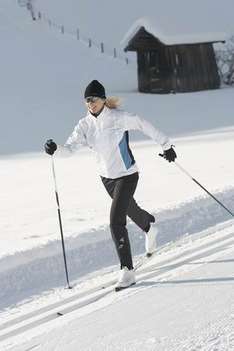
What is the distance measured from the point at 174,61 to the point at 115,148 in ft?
84.5

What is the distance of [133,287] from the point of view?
5512 millimetres

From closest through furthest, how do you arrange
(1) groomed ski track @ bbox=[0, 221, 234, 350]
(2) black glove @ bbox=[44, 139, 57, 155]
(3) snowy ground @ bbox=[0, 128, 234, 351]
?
1. (3) snowy ground @ bbox=[0, 128, 234, 351]
2. (1) groomed ski track @ bbox=[0, 221, 234, 350]
3. (2) black glove @ bbox=[44, 139, 57, 155]

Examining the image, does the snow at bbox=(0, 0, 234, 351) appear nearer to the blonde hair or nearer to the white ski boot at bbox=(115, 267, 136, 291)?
the white ski boot at bbox=(115, 267, 136, 291)

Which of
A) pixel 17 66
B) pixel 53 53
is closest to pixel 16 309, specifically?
pixel 17 66

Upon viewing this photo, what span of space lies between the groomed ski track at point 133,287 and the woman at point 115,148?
215mm

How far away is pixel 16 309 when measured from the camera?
5359 millimetres

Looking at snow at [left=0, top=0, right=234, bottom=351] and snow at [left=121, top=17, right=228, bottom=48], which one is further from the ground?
snow at [left=121, top=17, right=228, bottom=48]

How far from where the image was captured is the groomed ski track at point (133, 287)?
188 inches

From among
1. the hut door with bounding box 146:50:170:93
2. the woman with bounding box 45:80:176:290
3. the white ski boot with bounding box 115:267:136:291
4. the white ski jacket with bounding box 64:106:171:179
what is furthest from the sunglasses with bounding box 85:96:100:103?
the hut door with bounding box 146:50:170:93

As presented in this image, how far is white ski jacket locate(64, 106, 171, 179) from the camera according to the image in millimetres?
5617

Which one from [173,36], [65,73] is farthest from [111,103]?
[65,73]

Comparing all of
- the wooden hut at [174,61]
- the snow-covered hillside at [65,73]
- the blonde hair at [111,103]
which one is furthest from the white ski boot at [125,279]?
the wooden hut at [174,61]

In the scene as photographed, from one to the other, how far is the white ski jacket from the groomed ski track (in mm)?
951

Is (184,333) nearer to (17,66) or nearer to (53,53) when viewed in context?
(17,66)
